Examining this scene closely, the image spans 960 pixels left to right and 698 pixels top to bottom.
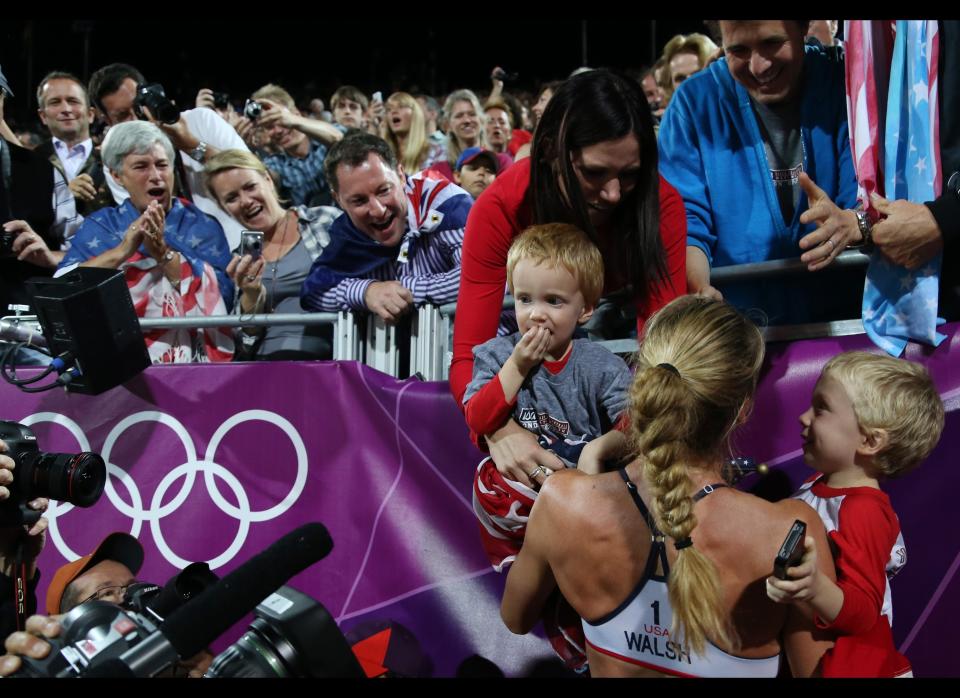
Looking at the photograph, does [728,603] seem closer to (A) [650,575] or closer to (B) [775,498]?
(A) [650,575]

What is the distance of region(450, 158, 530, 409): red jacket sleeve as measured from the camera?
2977 millimetres

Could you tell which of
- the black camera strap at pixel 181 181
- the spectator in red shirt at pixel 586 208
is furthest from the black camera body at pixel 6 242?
the spectator in red shirt at pixel 586 208

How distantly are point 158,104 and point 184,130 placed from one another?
0.20 m

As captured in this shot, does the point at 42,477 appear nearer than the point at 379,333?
Yes

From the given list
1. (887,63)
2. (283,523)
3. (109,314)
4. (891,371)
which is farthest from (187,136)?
(891,371)

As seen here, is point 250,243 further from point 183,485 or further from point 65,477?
point 65,477

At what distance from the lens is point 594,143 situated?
2814mm

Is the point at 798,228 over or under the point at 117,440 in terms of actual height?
over

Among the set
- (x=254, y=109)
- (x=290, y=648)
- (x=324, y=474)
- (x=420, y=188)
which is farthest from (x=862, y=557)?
(x=254, y=109)

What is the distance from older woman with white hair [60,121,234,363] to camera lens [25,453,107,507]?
1.51 meters

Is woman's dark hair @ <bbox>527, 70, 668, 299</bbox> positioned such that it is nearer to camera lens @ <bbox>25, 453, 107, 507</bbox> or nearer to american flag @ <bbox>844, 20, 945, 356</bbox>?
american flag @ <bbox>844, 20, 945, 356</bbox>

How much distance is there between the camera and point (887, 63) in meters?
3.12

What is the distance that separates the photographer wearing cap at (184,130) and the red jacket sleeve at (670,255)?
279cm

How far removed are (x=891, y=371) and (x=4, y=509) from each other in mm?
2405
